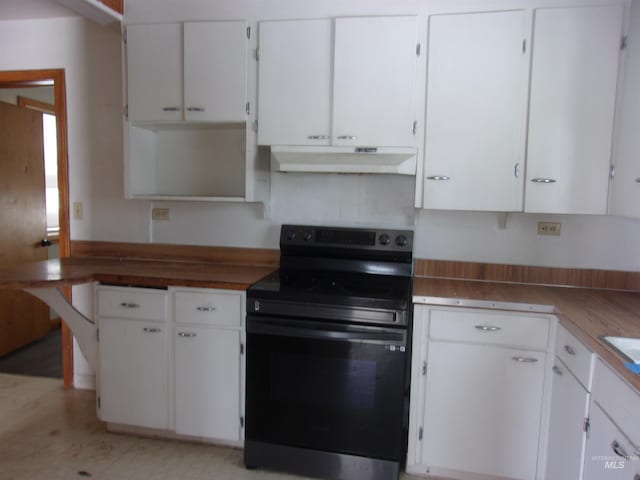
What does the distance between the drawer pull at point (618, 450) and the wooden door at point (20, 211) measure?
384 cm

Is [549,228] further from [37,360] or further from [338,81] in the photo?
[37,360]

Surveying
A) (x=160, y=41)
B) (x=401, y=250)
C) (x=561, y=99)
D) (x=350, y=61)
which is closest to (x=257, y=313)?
(x=401, y=250)

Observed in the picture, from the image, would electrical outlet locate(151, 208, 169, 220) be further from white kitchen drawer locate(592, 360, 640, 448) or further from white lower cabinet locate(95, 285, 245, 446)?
white kitchen drawer locate(592, 360, 640, 448)

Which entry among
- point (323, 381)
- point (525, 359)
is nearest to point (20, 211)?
point (323, 381)

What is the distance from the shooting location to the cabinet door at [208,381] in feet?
6.90

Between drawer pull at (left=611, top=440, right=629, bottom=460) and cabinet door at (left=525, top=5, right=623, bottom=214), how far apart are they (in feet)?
3.57

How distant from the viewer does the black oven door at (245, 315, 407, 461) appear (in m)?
1.89

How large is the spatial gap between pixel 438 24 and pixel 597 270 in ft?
4.86

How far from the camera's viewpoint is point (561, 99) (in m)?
1.96

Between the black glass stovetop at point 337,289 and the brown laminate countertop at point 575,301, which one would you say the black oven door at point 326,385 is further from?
the brown laminate countertop at point 575,301

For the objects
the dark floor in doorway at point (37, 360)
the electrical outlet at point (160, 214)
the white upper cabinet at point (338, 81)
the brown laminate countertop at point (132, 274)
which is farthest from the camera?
the dark floor in doorway at point (37, 360)

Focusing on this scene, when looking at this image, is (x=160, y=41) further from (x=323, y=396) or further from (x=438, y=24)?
(x=323, y=396)

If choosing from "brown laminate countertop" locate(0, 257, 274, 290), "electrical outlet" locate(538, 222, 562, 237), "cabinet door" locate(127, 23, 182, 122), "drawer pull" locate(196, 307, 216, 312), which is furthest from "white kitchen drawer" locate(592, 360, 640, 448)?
"cabinet door" locate(127, 23, 182, 122)

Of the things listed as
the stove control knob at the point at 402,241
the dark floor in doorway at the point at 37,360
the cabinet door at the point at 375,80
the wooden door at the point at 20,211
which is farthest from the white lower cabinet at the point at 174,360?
the wooden door at the point at 20,211
